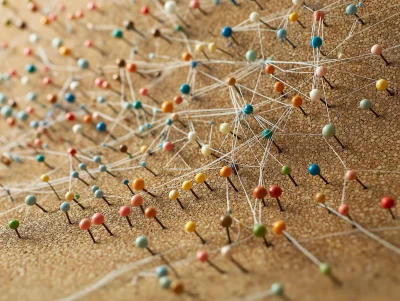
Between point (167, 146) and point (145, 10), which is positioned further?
point (145, 10)

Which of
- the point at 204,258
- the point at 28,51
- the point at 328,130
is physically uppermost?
the point at 28,51

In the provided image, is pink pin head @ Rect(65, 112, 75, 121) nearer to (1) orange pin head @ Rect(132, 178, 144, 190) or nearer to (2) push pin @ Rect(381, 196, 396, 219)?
(1) orange pin head @ Rect(132, 178, 144, 190)

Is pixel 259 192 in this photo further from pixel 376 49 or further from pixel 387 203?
pixel 376 49

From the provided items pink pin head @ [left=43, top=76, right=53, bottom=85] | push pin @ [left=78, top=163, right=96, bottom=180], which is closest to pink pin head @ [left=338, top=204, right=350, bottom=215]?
push pin @ [left=78, top=163, right=96, bottom=180]

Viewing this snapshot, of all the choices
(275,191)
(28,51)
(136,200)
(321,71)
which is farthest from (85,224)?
(28,51)

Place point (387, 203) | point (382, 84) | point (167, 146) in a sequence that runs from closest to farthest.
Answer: point (387, 203) → point (382, 84) → point (167, 146)

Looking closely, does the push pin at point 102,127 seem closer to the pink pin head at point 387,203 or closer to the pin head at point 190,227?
the pin head at point 190,227

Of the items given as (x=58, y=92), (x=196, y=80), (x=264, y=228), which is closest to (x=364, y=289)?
(x=264, y=228)

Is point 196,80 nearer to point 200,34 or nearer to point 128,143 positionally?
point 200,34

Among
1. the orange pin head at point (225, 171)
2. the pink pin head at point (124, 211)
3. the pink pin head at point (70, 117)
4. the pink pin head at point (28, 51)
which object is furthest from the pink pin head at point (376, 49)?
the pink pin head at point (28, 51)
